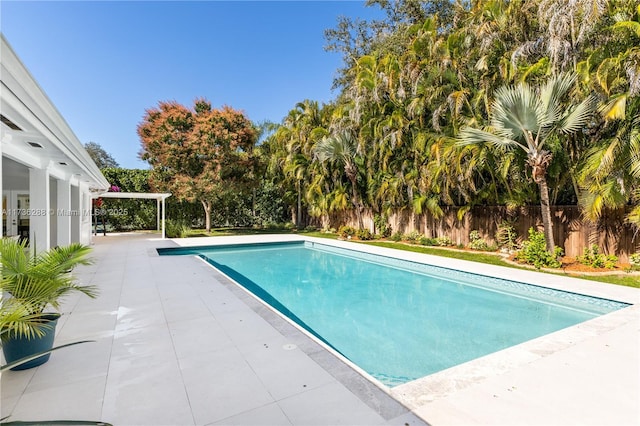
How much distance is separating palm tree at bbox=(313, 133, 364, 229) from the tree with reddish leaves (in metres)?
4.31

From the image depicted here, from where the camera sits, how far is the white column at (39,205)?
636 centimetres

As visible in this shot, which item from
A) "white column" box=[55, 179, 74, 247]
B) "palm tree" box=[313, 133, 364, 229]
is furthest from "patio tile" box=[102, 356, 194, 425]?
"palm tree" box=[313, 133, 364, 229]

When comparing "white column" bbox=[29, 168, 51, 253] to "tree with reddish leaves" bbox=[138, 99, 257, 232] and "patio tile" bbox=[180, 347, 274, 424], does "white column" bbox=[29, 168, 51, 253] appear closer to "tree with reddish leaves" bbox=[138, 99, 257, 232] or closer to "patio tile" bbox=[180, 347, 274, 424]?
"patio tile" bbox=[180, 347, 274, 424]

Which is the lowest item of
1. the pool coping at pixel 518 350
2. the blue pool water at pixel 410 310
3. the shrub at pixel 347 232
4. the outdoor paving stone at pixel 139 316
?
the blue pool water at pixel 410 310

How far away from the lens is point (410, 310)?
6.26 m

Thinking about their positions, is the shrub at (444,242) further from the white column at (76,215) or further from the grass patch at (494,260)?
the white column at (76,215)

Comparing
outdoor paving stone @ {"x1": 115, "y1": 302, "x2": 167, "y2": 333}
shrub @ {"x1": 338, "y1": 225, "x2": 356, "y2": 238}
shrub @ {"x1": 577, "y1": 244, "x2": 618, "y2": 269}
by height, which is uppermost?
shrub @ {"x1": 338, "y1": 225, "x2": 356, "y2": 238}

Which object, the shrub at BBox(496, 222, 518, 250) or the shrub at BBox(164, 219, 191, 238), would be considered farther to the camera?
the shrub at BBox(164, 219, 191, 238)

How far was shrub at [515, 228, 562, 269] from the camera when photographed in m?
8.49

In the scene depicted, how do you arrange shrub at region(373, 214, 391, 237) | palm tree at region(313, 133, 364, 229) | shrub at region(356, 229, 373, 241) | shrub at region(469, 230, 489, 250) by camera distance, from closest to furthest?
shrub at region(469, 230, 489, 250), palm tree at region(313, 133, 364, 229), shrub at region(356, 229, 373, 241), shrub at region(373, 214, 391, 237)

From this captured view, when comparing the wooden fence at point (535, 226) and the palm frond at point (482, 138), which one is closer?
the wooden fence at point (535, 226)

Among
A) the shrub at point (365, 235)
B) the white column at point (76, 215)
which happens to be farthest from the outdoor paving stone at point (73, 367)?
the shrub at point (365, 235)

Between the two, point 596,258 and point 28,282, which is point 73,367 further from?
point 596,258

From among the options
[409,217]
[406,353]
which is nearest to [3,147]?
[406,353]
